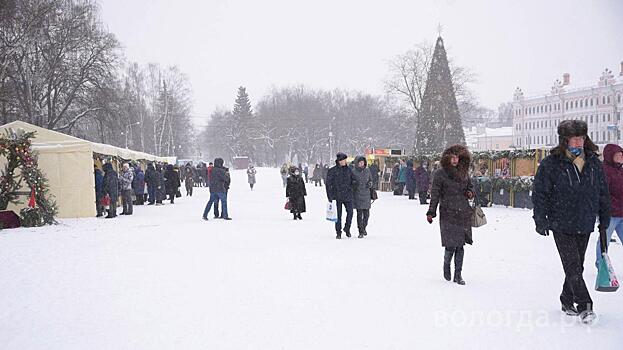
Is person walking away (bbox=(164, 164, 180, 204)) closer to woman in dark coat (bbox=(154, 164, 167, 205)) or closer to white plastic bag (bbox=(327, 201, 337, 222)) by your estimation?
woman in dark coat (bbox=(154, 164, 167, 205))

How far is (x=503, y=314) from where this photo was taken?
17.7 ft

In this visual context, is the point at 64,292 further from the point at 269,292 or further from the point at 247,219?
the point at 247,219

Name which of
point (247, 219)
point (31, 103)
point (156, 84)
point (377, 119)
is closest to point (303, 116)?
point (377, 119)

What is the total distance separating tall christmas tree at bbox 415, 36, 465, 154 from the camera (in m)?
38.1

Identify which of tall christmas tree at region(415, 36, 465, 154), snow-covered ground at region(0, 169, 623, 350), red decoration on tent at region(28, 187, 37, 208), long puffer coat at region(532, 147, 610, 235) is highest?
tall christmas tree at region(415, 36, 465, 154)

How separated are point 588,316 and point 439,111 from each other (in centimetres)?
3461

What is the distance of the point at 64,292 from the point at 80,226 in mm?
8295

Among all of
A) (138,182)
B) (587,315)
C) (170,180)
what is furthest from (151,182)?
(587,315)

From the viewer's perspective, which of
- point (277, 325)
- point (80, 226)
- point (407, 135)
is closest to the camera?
point (277, 325)

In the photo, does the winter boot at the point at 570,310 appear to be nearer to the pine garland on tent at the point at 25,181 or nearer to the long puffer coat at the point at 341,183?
the long puffer coat at the point at 341,183

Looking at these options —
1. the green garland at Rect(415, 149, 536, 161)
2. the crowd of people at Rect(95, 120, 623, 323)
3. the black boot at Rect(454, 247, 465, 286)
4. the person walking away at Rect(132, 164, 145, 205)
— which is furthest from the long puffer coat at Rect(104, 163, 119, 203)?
the green garland at Rect(415, 149, 536, 161)

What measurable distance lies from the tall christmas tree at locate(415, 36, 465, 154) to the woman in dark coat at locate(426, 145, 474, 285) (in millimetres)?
32176

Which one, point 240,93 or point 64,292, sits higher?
point 240,93

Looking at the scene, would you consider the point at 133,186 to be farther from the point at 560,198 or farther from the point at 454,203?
the point at 560,198
